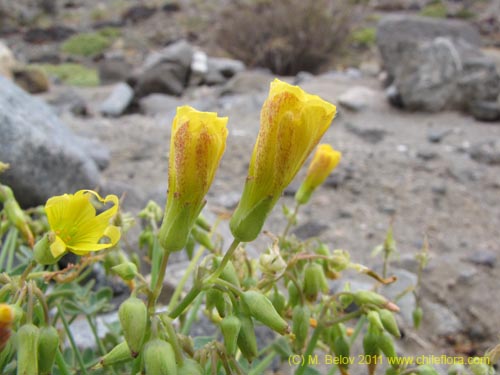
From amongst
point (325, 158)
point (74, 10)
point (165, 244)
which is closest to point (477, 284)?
point (325, 158)

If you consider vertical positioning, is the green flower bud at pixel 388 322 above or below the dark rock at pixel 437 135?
above

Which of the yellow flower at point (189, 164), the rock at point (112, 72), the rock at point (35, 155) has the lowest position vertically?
the rock at point (112, 72)

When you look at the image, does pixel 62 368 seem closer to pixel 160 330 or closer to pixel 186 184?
pixel 160 330

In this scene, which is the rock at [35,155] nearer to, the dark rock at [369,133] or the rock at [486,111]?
the dark rock at [369,133]

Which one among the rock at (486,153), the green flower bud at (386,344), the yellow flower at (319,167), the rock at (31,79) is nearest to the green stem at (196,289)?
the green flower bud at (386,344)

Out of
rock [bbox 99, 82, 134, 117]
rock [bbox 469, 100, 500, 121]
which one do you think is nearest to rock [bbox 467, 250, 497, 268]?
rock [bbox 469, 100, 500, 121]

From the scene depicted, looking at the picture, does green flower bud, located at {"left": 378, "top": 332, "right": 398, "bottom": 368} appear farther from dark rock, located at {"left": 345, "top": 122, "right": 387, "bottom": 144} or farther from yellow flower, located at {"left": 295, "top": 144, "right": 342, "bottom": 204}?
dark rock, located at {"left": 345, "top": 122, "right": 387, "bottom": 144}

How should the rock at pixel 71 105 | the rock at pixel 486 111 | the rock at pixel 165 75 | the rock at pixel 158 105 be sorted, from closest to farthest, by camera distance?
the rock at pixel 486 111 → the rock at pixel 71 105 → the rock at pixel 158 105 → the rock at pixel 165 75
